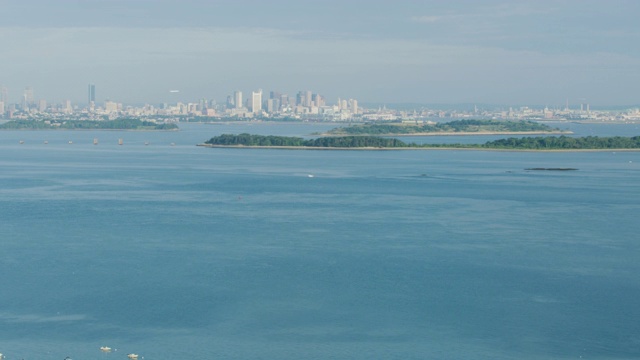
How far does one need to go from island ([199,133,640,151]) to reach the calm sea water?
14151mm

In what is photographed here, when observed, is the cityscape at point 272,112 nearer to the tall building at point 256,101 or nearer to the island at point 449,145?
the tall building at point 256,101

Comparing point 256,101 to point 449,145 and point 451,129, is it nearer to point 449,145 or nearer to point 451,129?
point 451,129

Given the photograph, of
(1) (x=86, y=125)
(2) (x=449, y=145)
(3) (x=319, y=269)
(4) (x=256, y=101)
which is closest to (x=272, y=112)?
(4) (x=256, y=101)

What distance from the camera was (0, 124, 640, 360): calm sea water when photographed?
802 centimetres

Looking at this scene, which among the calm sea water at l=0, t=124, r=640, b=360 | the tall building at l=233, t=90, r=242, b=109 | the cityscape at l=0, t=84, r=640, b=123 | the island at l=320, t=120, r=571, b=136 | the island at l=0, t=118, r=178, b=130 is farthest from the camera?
the tall building at l=233, t=90, r=242, b=109

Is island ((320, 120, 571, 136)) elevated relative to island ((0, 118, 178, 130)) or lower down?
elevated

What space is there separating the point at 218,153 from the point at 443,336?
25465mm

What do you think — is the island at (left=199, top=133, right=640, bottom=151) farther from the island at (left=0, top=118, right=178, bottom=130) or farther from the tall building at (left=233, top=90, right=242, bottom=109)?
the tall building at (left=233, top=90, right=242, bottom=109)

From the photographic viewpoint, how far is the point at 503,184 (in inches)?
809

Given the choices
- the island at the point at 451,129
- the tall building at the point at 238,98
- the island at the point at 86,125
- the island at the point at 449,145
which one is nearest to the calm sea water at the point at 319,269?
the island at the point at 449,145

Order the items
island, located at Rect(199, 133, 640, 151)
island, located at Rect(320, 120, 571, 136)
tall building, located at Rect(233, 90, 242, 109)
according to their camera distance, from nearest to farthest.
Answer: island, located at Rect(199, 133, 640, 151), island, located at Rect(320, 120, 571, 136), tall building, located at Rect(233, 90, 242, 109)

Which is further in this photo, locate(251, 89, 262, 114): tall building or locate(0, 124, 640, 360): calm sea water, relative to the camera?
locate(251, 89, 262, 114): tall building

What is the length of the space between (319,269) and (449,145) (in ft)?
86.5

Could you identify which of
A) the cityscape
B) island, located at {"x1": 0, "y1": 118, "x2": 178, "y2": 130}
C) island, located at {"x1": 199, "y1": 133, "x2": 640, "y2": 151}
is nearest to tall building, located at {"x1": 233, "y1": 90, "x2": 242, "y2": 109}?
the cityscape
